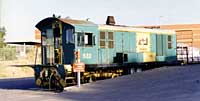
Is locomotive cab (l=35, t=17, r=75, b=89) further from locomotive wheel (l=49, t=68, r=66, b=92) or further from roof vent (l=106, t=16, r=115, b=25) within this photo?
roof vent (l=106, t=16, r=115, b=25)

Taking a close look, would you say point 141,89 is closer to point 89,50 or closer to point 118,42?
point 89,50

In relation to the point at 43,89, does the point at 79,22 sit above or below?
above

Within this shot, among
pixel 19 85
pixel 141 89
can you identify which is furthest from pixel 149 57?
pixel 141 89

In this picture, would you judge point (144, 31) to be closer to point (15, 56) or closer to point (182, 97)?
point (182, 97)

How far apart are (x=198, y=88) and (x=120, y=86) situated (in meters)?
4.29

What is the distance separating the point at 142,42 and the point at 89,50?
17.2ft

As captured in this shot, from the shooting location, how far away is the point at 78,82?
21.6m

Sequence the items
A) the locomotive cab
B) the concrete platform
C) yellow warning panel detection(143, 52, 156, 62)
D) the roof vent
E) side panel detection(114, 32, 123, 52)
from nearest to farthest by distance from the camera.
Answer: the concrete platform → the locomotive cab → side panel detection(114, 32, 123, 52) → the roof vent → yellow warning panel detection(143, 52, 156, 62)

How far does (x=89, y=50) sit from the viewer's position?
24.0 m

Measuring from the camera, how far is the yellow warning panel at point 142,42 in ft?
90.9

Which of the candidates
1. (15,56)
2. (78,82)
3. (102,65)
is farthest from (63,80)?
(15,56)

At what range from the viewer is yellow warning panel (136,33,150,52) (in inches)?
1091

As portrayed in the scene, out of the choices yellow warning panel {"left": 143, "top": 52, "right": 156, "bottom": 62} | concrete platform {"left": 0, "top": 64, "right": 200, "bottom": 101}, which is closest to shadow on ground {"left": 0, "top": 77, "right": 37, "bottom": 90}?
concrete platform {"left": 0, "top": 64, "right": 200, "bottom": 101}

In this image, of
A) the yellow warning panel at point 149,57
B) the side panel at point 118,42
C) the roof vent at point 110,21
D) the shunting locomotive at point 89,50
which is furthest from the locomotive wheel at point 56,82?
the yellow warning panel at point 149,57
